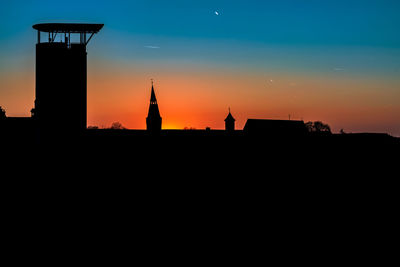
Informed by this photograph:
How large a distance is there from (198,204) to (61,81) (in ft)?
93.4

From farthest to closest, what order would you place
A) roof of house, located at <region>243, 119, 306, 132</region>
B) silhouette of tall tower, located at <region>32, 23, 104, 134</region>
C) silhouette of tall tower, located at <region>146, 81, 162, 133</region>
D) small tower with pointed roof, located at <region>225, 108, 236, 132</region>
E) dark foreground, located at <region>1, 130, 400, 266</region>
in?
small tower with pointed roof, located at <region>225, 108, 236, 132</region> < roof of house, located at <region>243, 119, 306, 132</region> < silhouette of tall tower, located at <region>146, 81, 162, 133</region> < silhouette of tall tower, located at <region>32, 23, 104, 134</region> < dark foreground, located at <region>1, 130, 400, 266</region>

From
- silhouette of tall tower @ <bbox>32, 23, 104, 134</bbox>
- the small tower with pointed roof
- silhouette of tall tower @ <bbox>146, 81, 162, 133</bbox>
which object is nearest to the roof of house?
the small tower with pointed roof

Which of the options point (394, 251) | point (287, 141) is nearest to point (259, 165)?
point (287, 141)

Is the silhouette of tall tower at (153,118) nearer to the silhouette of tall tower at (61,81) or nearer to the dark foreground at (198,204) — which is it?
the silhouette of tall tower at (61,81)

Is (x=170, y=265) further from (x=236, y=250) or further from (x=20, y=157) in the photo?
(x=20, y=157)

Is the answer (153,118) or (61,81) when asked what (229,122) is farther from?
(61,81)

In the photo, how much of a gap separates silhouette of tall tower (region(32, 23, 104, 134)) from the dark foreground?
9.21 metres

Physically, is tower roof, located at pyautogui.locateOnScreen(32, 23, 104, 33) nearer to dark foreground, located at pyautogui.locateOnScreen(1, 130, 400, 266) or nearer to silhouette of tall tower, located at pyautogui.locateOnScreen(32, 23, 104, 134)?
silhouette of tall tower, located at pyautogui.locateOnScreen(32, 23, 104, 134)

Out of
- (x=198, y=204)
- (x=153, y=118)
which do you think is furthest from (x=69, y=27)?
(x=198, y=204)

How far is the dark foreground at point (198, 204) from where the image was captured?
53.1 feet

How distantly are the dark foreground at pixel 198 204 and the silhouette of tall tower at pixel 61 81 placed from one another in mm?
9211

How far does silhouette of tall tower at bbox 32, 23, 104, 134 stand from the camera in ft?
144

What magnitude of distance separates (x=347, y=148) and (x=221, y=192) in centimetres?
1708

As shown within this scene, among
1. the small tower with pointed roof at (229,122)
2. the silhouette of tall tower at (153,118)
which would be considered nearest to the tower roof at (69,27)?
the silhouette of tall tower at (153,118)
